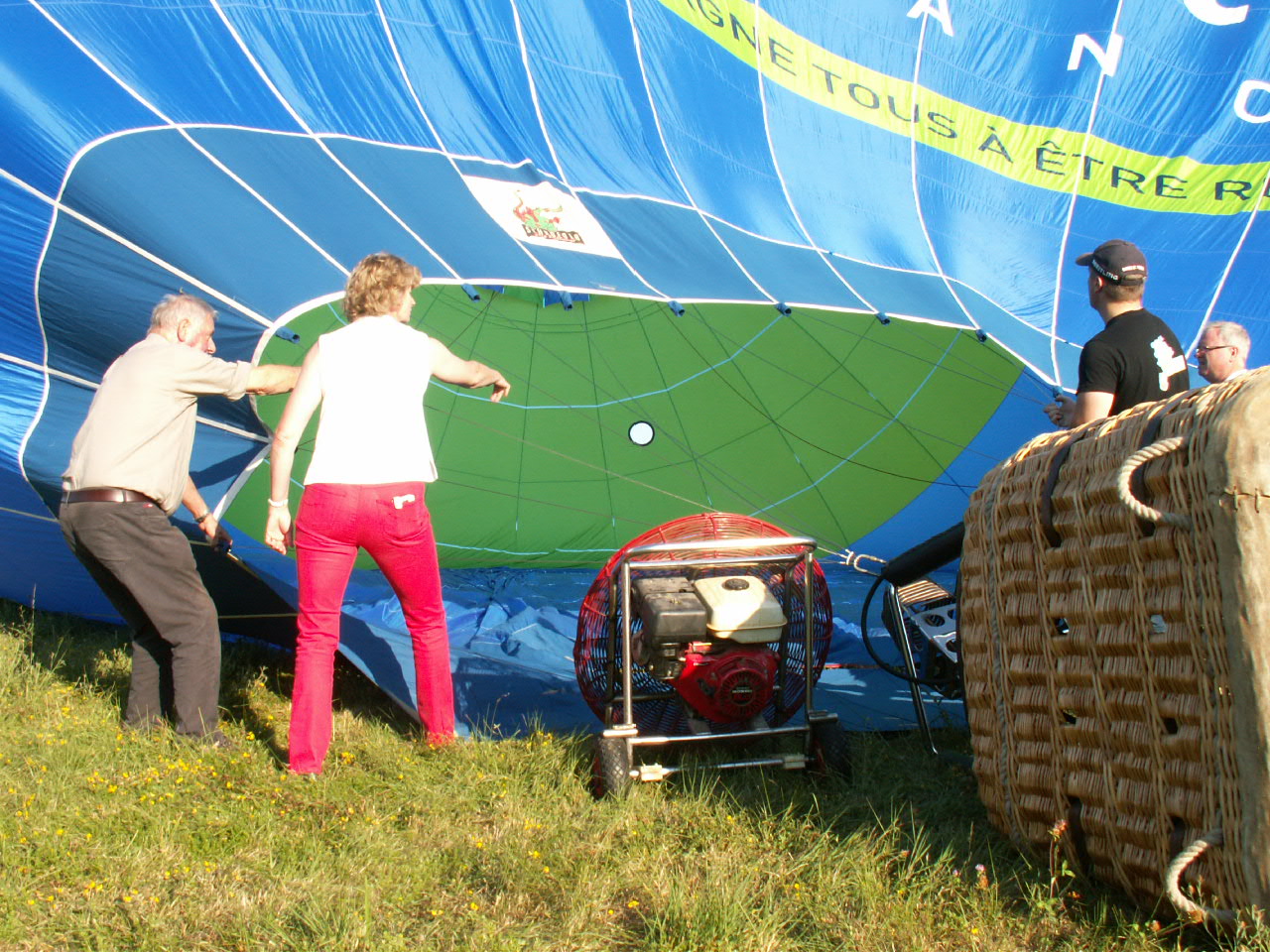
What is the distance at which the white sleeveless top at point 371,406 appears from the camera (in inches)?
102

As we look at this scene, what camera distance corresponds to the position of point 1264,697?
1.60 meters

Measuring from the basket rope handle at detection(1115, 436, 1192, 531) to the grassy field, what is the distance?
58 cm

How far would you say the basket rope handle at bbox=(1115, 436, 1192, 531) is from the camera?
1.73 metres

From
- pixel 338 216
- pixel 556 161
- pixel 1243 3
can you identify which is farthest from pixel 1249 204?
pixel 338 216

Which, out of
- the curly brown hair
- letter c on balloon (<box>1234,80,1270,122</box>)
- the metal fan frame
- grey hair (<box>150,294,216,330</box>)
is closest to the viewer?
the metal fan frame

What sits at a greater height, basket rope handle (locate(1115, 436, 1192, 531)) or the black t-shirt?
the black t-shirt

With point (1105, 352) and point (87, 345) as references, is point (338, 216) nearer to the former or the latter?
point (87, 345)

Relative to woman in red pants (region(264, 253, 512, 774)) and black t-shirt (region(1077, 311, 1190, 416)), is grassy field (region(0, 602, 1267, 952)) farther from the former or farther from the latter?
black t-shirt (region(1077, 311, 1190, 416))

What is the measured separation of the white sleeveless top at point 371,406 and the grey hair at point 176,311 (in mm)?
389

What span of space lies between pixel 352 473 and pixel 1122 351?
1.64 m

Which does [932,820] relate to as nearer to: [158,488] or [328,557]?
[328,557]

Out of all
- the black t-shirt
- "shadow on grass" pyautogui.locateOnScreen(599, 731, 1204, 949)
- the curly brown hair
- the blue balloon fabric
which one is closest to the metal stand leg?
"shadow on grass" pyautogui.locateOnScreen(599, 731, 1204, 949)

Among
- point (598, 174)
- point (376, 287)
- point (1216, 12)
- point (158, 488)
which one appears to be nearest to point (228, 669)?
point (158, 488)

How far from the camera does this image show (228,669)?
3.44 m
